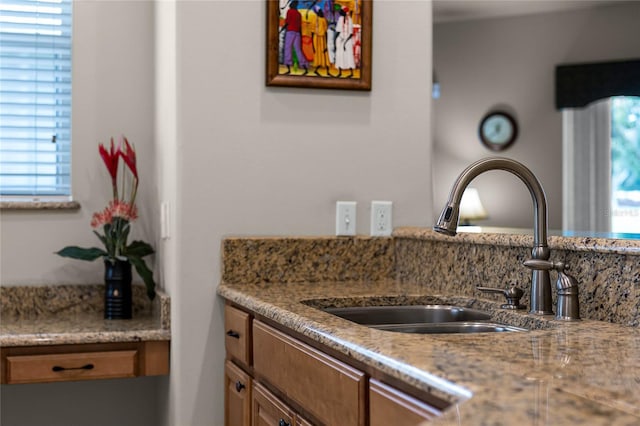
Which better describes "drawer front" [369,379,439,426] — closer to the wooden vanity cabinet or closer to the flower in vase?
the wooden vanity cabinet

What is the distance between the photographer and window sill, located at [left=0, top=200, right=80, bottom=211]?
2.82 metres

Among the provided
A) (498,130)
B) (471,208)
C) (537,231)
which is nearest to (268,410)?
(537,231)

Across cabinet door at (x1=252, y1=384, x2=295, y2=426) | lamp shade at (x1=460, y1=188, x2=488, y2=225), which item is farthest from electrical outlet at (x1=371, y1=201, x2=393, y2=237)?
lamp shade at (x1=460, y1=188, x2=488, y2=225)

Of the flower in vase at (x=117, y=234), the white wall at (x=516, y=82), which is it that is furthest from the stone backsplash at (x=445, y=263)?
the white wall at (x=516, y=82)

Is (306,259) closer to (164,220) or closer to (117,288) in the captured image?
(164,220)

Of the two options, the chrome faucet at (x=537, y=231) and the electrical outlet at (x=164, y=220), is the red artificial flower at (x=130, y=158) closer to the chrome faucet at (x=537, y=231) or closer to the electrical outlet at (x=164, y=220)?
the electrical outlet at (x=164, y=220)

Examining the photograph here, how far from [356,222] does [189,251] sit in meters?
0.52

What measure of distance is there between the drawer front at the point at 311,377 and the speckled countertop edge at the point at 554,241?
558mm

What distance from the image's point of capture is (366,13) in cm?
248

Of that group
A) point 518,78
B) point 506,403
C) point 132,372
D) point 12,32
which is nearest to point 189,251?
point 132,372

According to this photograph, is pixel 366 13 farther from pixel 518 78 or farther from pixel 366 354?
pixel 518 78

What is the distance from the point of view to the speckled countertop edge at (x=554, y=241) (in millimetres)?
1564

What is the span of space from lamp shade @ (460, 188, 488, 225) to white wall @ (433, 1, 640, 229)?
0.46ft

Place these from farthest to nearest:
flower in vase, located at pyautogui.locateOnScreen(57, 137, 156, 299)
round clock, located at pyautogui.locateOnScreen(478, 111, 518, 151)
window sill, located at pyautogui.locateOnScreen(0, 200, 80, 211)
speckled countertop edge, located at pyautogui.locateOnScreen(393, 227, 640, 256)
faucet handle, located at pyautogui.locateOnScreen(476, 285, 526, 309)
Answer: round clock, located at pyautogui.locateOnScreen(478, 111, 518, 151) → window sill, located at pyautogui.locateOnScreen(0, 200, 80, 211) → flower in vase, located at pyautogui.locateOnScreen(57, 137, 156, 299) → faucet handle, located at pyautogui.locateOnScreen(476, 285, 526, 309) → speckled countertop edge, located at pyautogui.locateOnScreen(393, 227, 640, 256)
